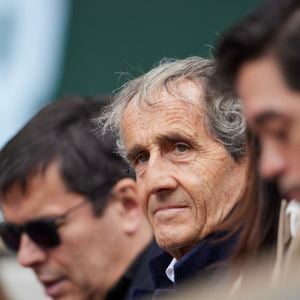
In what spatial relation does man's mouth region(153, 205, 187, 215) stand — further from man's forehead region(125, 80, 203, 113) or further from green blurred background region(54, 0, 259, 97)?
green blurred background region(54, 0, 259, 97)

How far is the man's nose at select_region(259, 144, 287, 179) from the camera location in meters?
A: 2.46

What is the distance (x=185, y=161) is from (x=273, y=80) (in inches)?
57.6

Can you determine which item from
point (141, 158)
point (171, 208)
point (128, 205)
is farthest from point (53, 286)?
point (171, 208)

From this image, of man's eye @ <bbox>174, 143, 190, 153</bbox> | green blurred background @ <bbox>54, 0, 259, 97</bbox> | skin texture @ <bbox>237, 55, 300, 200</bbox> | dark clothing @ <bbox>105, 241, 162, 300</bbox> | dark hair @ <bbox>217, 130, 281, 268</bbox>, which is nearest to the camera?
skin texture @ <bbox>237, 55, 300, 200</bbox>

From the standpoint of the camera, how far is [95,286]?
4582mm

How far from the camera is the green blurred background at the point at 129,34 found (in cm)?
654

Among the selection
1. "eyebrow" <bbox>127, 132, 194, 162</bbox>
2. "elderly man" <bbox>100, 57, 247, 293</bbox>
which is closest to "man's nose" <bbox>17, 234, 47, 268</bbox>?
"elderly man" <bbox>100, 57, 247, 293</bbox>

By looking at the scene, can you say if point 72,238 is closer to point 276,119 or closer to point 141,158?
point 141,158

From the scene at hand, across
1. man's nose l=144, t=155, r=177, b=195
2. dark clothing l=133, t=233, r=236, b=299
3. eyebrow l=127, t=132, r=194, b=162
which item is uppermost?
eyebrow l=127, t=132, r=194, b=162

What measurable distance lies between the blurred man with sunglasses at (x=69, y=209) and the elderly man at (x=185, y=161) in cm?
55

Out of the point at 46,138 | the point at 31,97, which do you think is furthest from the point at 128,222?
the point at 31,97

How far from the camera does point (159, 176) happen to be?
3.86m

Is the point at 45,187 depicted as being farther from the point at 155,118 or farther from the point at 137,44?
the point at 137,44

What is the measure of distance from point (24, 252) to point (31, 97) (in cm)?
218
